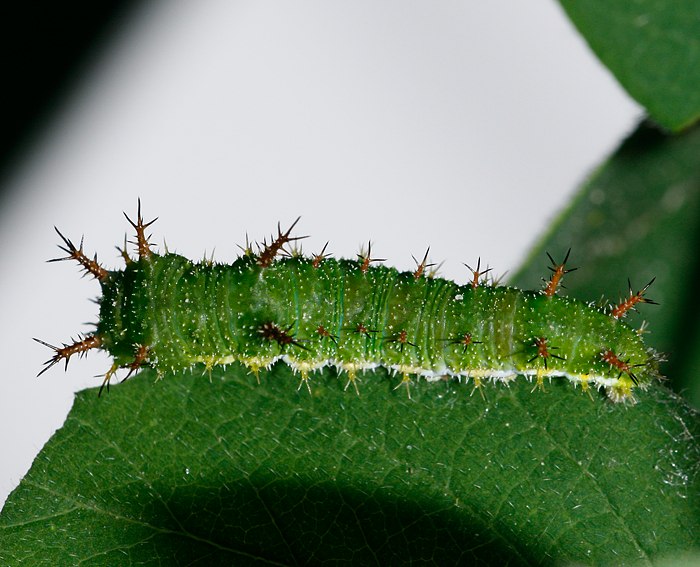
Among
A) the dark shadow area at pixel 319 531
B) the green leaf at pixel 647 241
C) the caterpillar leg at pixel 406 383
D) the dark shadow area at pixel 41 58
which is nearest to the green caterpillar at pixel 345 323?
the caterpillar leg at pixel 406 383

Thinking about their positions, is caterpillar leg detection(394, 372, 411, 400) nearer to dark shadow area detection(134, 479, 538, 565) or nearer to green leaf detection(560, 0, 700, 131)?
dark shadow area detection(134, 479, 538, 565)

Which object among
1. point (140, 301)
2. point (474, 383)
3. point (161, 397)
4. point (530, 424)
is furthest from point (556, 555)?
point (140, 301)

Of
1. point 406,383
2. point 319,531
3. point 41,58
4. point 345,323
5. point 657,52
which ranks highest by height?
point 41,58

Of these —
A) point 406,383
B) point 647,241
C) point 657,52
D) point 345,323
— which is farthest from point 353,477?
point 647,241

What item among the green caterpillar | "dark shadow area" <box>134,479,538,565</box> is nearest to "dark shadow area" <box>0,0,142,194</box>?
the green caterpillar

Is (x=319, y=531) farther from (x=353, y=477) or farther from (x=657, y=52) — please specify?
(x=657, y=52)

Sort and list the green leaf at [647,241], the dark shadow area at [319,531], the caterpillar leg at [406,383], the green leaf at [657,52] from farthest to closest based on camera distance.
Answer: the green leaf at [647,241] → the green leaf at [657,52] → the caterpillar leg at [406,383] → the dark shadow area at [319,531]

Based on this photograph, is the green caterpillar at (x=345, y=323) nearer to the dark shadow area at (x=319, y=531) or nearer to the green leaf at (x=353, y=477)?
the green leaf at (x=353, y=477)
